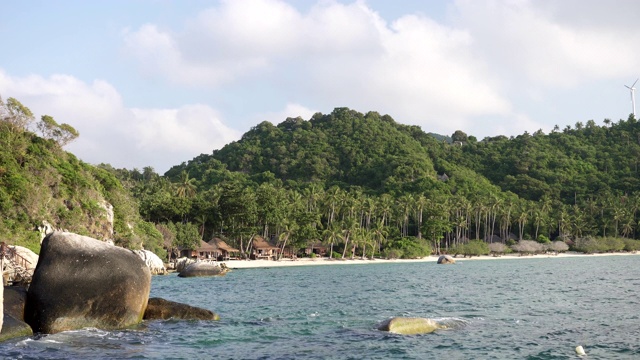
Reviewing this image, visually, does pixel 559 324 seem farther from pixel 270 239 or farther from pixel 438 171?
pixel 438 171

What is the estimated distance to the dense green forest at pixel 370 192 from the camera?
66.4 meters

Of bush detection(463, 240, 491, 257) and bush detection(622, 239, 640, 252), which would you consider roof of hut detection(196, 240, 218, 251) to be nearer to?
bush detection(463, 240, 491, 257)

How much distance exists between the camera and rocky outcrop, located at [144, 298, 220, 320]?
82.0ft

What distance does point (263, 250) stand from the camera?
312ft

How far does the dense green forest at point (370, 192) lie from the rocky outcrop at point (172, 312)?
2234 cm

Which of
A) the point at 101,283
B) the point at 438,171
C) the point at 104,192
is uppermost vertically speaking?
the point at 438,171

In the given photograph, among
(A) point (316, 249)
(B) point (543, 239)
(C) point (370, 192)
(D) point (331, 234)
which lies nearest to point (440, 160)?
(C) point (370, 192)

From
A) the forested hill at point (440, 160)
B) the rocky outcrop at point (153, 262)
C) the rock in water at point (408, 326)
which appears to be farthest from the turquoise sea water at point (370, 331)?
the forested hill at point (440, 160)

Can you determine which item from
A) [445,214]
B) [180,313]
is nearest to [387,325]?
[180,313]

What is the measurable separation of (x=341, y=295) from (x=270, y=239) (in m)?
67.0

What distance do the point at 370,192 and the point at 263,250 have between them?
184 feet

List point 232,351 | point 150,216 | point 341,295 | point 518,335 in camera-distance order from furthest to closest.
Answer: point 150,216 < point 341,295 < point 518,335 < point 232,351

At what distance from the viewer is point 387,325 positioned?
22016mm

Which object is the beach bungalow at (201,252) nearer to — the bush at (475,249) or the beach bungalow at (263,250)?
the beach bungalow at (263,250)
